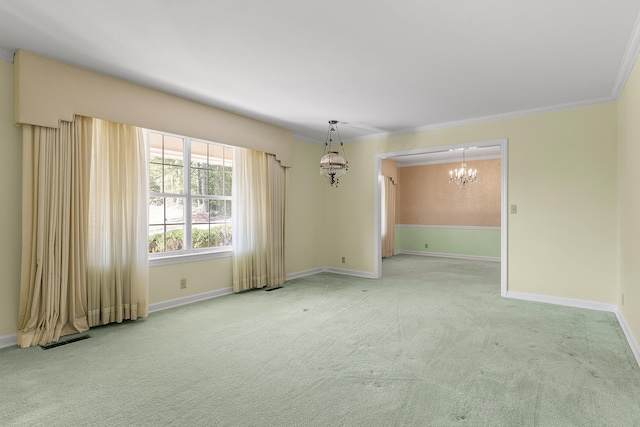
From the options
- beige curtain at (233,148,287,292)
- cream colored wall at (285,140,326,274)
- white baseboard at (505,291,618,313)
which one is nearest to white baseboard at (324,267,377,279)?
cream colored wall at (285,140,326,274)

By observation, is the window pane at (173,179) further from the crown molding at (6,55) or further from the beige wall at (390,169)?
the beige wall at (390,169)

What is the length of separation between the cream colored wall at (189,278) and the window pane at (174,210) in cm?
59

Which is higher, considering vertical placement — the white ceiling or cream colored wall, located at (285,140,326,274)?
the white ceiling

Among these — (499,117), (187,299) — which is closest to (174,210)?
(187,299)

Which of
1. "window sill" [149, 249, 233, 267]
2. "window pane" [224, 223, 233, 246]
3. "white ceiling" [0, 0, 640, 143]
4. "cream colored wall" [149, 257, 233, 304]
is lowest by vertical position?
"cream colored wall" [149, 257, 233, 304]

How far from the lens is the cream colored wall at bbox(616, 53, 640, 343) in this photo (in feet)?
9.74

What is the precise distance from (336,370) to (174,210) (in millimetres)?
3083

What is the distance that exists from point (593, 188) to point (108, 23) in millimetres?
5560

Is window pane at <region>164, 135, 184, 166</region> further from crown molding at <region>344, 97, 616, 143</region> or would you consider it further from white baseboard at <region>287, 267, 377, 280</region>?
crown molding at <region>344, 97, 616, 143</region>

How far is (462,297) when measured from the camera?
4.90m

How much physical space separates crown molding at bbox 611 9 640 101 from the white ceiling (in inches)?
0.8

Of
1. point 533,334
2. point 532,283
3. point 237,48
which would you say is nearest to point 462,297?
point 532,283

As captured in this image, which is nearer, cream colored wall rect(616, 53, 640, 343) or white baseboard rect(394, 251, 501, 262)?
cream colored wall rect(616, 53, 640, 343)

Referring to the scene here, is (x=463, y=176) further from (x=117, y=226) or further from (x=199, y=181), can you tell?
(x=117, y=226)
